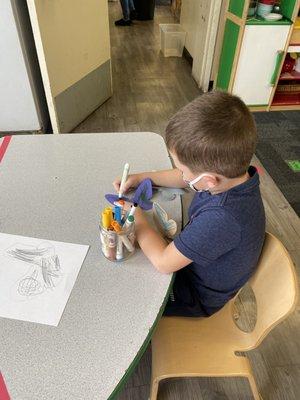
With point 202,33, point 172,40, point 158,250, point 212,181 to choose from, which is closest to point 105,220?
point 158,250

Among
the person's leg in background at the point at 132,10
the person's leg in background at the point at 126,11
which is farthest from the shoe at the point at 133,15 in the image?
the person's leg in background at the point at 126,11

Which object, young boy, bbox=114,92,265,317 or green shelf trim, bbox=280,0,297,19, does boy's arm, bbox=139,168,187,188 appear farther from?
green shelf trim, bbox=280,0,297,19

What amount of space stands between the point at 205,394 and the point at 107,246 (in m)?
0.80

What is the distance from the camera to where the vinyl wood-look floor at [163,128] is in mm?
1172

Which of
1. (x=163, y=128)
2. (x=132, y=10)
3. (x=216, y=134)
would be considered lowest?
(x=163, y=128)

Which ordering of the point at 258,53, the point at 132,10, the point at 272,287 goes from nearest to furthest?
1. the point at 272,287
2. the point at 258,53
3. the point at 132,10

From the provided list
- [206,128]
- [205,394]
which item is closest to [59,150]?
[206,128]

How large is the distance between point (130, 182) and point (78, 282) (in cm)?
36

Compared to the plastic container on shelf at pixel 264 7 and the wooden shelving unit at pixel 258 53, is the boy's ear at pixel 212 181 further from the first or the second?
the plastic container on shelf at pixel 264 7

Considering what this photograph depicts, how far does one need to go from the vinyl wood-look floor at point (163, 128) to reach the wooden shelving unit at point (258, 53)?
0.59m

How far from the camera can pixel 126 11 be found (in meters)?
5.08

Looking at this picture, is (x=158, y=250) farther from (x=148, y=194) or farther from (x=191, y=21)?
(x=191, y=21)

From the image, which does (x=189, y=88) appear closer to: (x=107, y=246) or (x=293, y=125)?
(x=293, y=125)

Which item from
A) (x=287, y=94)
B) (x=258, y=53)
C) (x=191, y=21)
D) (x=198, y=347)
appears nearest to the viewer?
(x=198, y=347)
